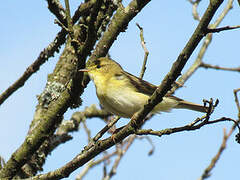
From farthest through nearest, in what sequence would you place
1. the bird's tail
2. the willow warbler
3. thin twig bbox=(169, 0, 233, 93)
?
thin twig bbox=(169, 0, 233, 93), the bird's tail, the willow warbler

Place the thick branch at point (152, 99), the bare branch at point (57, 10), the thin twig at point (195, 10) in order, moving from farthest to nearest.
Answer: the thin twig at point (195, 10), the bare branch at point (57, 10), the thick branch at point (152, 99)

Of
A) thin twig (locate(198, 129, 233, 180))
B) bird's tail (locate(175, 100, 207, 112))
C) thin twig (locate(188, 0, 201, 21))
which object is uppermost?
thin twig (locate(188, 0, 201, 21))

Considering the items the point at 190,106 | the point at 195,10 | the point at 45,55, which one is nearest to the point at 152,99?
the point at 45,55

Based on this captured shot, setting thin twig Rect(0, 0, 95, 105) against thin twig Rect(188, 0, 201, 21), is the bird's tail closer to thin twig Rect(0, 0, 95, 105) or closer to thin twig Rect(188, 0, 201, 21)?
thin twig Rect(188, 0, 201, 21)

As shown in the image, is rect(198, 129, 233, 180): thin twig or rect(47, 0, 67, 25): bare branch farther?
rect(198, 129, 233, 180): thin twig

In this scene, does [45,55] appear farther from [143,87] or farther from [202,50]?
[202,50]

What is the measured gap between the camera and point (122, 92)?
16.2 feet

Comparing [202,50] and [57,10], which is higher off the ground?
[57,10]

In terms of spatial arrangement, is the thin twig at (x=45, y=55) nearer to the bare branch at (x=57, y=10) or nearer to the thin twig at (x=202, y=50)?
the bare branch at (x=57, y=10)

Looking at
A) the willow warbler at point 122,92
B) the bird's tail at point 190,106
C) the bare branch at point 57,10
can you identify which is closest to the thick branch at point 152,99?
the bare branch at point 57,10

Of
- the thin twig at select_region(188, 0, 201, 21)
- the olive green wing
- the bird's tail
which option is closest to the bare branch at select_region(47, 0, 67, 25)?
the olive green wing

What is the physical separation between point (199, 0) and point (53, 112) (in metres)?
3.52

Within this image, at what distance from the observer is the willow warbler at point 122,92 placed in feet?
15.7

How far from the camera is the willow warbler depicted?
188 inches
